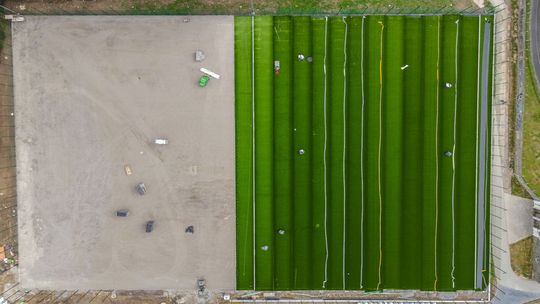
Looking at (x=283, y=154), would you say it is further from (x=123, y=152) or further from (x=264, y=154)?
(x=123, y=152)

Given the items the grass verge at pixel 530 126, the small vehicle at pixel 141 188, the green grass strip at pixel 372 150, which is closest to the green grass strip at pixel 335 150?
the green grass strip at pixel 372 150

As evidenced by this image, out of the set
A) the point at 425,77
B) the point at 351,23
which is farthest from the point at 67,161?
the point at 425,77

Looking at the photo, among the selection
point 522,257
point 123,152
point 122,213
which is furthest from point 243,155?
point 522,257

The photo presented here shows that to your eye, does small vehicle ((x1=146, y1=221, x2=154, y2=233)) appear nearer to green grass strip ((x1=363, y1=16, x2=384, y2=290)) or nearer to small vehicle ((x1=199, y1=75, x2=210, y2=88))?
small vehicle ((x1=199, y1=75, x2=210, y2=88))

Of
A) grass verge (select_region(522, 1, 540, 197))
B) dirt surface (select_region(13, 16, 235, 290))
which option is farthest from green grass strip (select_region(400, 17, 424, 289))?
dirt surface (select_region(13, 16, 235, 290))

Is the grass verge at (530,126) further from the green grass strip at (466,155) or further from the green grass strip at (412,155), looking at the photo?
the green grass strip at (412,155)

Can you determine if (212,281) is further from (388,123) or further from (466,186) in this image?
(466,186)
